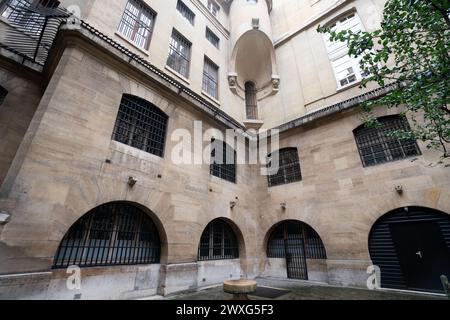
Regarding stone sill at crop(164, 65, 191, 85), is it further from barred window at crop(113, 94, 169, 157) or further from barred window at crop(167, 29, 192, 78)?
barred window at crop(113, 94, 169, 157)

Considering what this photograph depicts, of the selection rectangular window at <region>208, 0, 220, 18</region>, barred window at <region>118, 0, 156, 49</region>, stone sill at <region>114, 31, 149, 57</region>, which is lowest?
stone sill at <region>114, 31, 149, 57</region>

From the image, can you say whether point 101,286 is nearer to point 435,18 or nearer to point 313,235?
point 313,235

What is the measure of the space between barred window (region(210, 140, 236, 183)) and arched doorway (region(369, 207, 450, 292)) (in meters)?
7.11

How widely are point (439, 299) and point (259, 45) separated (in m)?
16.6

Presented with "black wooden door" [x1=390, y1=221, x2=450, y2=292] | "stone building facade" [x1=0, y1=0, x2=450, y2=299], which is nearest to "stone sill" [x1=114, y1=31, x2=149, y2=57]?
"stone building facade" [x1=0, y1=0, x2=450, y2=299]

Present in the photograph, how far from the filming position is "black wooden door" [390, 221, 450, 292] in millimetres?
7367

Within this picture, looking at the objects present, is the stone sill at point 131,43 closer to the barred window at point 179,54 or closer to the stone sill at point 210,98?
the barred window at point 179,54

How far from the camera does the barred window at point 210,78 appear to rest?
13.3 m

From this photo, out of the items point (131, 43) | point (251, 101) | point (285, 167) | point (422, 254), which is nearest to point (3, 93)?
point (131, 43)

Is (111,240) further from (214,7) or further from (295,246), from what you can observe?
(214,7)

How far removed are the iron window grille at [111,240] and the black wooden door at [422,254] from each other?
9427mm

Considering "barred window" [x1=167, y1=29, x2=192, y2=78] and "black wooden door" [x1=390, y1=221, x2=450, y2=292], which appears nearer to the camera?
"black wooden door" [x1=390, y1=221, x2=450, y2=292]

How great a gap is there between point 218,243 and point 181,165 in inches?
175

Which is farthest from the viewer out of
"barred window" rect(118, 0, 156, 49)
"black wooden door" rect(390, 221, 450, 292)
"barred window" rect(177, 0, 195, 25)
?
"barred window" rect(177, 0, 195, 25)
